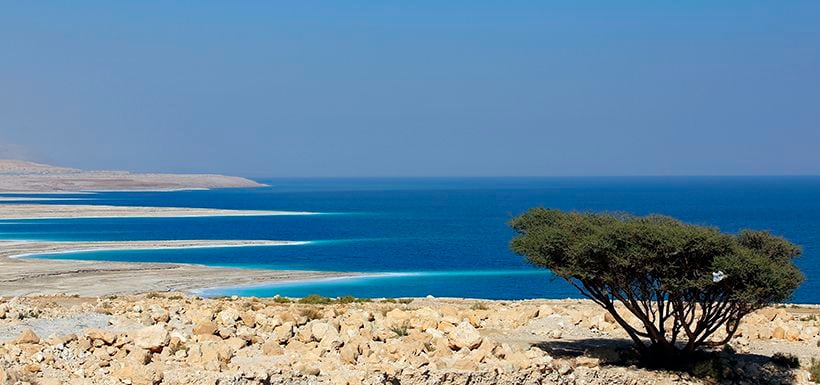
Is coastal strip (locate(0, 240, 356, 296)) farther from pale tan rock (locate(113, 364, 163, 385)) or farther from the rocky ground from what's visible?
pale tan rock (locate(113, 364, 163, 385))

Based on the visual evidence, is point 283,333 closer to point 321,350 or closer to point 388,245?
point 321,350

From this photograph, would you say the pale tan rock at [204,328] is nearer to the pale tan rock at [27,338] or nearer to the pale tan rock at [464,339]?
the pale tan rock at [27,338]

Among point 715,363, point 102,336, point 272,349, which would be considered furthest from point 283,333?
point 715,363

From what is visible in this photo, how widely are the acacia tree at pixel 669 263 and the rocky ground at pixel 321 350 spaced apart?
59.0 inches

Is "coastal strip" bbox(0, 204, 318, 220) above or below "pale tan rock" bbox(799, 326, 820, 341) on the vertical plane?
below

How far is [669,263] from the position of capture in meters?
20.4

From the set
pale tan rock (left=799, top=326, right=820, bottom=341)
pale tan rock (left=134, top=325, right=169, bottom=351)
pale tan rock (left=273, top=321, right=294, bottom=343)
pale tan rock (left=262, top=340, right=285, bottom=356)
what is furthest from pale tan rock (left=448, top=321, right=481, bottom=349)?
pale tan rock (left=799, top=326, right=820, bottom=341)

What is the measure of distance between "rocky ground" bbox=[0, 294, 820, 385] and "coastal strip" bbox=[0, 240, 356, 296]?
2303 centimetres

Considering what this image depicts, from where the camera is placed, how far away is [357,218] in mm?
123688

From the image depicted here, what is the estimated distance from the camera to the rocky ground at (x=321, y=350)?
1880cm

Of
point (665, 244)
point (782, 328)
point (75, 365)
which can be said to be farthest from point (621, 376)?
point (75, 365)

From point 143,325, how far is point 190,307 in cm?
384

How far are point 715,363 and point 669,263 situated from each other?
2892mm

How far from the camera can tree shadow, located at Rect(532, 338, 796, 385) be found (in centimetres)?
2106
